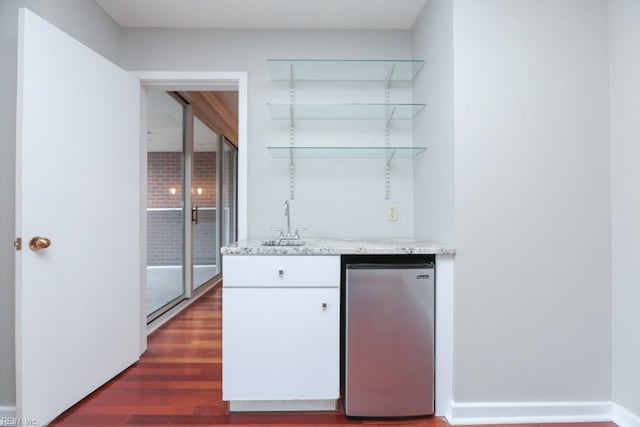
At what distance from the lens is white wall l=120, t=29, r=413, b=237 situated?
2244mm

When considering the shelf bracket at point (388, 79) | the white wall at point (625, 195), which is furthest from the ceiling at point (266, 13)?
the white wall at point (625, 195)

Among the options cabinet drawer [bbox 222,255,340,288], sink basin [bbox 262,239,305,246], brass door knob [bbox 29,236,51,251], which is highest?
brass door knob [bbox 29,236,51,251]

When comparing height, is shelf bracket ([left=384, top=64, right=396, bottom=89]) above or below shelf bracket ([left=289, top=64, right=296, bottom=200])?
above

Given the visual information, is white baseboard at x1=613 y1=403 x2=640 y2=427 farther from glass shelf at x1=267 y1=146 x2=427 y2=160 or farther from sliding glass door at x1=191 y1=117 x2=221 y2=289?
sliding glass door at x1=191 y1=117 x2=221 y2=289

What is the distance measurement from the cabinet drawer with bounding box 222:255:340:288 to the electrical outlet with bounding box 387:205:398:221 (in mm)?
805

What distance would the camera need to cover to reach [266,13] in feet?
6.82

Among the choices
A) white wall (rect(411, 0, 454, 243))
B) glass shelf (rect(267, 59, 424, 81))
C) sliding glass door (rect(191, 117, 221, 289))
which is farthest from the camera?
sliding glass door (rect(191, 117, 221, 289))

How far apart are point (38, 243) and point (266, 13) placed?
1.87 m

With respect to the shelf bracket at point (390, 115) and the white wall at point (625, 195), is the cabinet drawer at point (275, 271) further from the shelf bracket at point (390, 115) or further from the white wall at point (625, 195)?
the white wall at point (625, 195)

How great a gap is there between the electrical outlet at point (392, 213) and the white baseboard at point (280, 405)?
122cm

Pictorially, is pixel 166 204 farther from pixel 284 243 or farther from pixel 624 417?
pixel 624 417

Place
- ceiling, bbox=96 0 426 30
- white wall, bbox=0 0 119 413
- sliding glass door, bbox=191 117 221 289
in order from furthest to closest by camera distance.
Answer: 1. sliding glass door, bbox=191 117 221 289
2. ceiling, bbox=96 0 426 30
3. white wall, bbox=0 0 119 413

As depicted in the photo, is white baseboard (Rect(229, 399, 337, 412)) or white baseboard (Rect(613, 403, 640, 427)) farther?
white baseboard (Rect(229, 399, 337, 412))

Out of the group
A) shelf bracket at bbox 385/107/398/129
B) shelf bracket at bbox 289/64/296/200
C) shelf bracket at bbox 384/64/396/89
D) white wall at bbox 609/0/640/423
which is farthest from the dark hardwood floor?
shelf bracket at bbox 384/64/396/89
